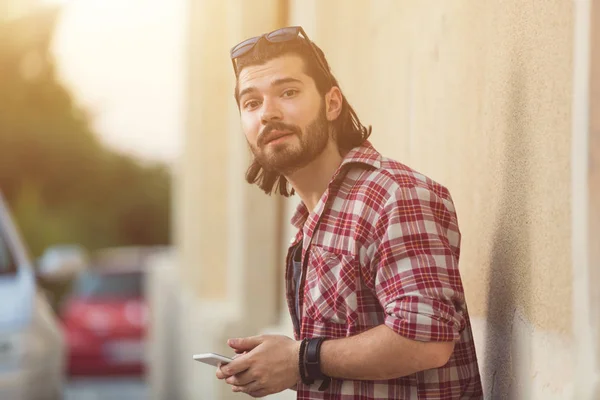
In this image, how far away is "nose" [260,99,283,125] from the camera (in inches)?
101

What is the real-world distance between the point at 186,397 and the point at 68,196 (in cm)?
3083

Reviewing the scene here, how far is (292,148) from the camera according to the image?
2.57 m

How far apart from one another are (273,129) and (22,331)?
5.20m

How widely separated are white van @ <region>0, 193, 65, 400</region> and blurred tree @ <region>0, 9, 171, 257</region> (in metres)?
30.9

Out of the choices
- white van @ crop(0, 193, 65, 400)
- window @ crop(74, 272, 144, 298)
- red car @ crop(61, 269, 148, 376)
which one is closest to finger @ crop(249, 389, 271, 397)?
white van @ crop(0, 193, 65, 400)

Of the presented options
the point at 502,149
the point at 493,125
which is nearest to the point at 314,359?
the point at 502,149

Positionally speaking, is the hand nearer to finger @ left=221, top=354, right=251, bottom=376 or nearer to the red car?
finger @ left=221, top=354, right=251, bottom=376

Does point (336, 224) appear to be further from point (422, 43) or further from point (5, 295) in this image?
point (5, 295)

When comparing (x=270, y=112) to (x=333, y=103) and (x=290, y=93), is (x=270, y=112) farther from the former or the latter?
(x=333, y=103)

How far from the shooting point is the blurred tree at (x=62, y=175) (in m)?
39.5

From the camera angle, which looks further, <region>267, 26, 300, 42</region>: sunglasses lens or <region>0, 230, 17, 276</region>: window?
<region>0, 230, 17, 276</region>: window

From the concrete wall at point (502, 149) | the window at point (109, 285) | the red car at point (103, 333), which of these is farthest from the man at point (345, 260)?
the window at point (109, 285)

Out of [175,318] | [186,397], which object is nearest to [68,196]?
[175,318]

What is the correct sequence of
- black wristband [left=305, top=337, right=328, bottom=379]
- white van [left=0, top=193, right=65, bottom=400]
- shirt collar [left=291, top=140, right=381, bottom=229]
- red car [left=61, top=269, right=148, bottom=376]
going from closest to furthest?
black wristband [left=305, top=337, right=328, bottom=379]
shirt collar [left=291, top=140, right=381, bottom=229]
white van [left=0, top=193, right=65, bottom=400]
red car [left=61, top=269, right=148, bottom=376]
